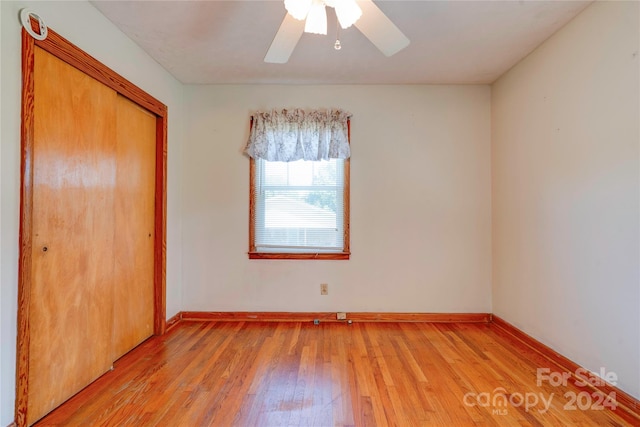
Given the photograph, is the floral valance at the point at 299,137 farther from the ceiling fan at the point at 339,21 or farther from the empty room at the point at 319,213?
the ceiling fan at the point at 339,21

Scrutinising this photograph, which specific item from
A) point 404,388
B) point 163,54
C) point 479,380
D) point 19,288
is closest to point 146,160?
point 163,54

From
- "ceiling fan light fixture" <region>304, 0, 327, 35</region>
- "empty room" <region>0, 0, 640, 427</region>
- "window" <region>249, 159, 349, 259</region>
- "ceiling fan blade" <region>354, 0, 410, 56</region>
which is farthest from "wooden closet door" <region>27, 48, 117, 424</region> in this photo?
"ceiling fan blade" <region>354, 0, 410, 56</region>

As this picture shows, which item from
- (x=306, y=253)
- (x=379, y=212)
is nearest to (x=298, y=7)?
(x=379, y=212)

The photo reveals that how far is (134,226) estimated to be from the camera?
97.9 inches

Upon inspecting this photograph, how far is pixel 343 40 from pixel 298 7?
0.95 meters

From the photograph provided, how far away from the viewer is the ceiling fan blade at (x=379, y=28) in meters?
1.52

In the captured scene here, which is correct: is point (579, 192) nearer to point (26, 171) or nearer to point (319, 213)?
point (319, 213)

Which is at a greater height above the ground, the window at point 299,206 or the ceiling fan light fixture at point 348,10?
the ceiling fan light fixture at point 348,10

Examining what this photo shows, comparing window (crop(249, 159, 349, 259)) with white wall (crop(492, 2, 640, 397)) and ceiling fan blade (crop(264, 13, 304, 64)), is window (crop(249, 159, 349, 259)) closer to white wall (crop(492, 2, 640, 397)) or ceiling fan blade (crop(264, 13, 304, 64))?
ceiling fan blade (crop(264, 13, 304, 64))

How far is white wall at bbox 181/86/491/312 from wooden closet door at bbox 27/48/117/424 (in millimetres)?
1085

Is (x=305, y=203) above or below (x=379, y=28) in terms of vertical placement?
below

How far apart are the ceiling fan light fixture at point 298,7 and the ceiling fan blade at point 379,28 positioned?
0.29m

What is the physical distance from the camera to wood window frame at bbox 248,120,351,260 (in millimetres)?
3123

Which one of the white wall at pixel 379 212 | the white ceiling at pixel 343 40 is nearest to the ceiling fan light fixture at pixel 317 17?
the white ceiling at pixel 343 40
